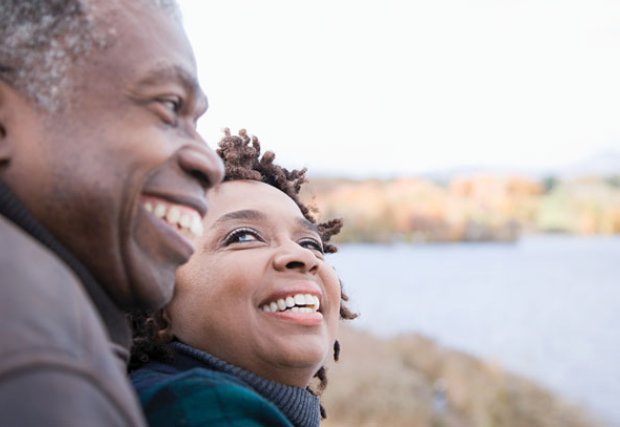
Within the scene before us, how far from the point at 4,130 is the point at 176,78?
0.24m

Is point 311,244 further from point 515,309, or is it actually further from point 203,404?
point 515,309

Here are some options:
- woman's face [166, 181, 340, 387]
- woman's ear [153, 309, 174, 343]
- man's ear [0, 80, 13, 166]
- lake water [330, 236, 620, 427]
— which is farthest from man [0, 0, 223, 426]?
lake water [330, 236, 620, 427]

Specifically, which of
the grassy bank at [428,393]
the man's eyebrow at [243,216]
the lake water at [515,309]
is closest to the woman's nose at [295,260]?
the man's eyebrow at [243,216]

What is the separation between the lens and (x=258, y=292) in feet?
6.77

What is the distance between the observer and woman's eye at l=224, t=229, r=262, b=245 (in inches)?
86.8

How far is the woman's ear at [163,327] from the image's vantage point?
84.6 inches

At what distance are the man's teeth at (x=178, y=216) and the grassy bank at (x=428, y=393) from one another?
9.76 m

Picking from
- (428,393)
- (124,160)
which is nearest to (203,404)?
(124,160)

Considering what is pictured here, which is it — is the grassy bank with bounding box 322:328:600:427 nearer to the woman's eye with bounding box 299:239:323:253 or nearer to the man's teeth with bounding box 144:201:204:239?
the woman's eye with bounding box 299:239:323:253

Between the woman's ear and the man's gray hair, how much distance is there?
3.52 feet

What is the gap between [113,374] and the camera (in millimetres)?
941

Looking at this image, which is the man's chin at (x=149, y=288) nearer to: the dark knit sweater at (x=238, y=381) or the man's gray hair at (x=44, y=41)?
the man's gray hair at (x=44, y=41)

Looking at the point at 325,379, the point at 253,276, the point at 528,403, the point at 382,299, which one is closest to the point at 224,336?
the point at 253,276

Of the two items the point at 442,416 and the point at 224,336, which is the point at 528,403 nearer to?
the point at 442,416
